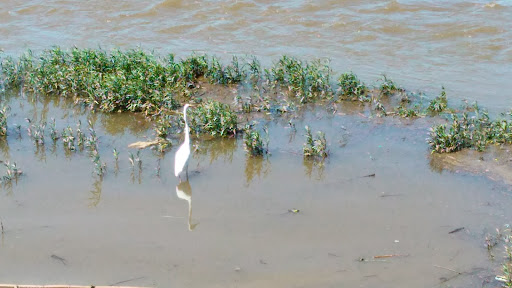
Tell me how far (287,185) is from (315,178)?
40 centimetres

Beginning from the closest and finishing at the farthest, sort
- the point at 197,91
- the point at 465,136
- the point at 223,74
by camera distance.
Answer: the point at 465,136
the point at 197,91
the point at 223,74

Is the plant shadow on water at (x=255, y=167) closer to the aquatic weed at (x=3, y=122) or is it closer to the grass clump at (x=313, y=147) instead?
the grass clump at (x=313, y=147)

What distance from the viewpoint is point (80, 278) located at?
6.32 meters

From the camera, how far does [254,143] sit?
8.55 m

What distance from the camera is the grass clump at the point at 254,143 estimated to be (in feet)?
28.1

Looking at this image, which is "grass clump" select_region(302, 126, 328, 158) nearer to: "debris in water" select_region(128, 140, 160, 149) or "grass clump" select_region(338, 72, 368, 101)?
"grass clump" select_region(338, 72, 368, 101)

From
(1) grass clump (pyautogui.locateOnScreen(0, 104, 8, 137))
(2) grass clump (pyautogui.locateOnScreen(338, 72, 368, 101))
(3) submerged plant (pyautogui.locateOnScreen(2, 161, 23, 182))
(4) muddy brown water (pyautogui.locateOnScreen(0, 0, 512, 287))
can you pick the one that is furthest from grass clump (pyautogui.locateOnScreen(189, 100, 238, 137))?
(1) grass clump (pyautogui.locateOnScreen(0, 104, 8, 137))

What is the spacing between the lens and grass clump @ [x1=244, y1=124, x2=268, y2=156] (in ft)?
28.1

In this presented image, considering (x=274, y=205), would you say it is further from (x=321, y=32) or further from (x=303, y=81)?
(x=321, y=32)

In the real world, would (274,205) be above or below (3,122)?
below

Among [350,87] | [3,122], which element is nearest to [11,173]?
[3,122]

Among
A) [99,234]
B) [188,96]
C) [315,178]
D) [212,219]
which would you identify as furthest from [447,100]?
[99,234]

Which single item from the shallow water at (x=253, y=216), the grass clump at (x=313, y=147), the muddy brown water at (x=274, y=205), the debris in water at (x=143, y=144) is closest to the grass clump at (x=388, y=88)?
the muddy brown water at (x=274, y=205)

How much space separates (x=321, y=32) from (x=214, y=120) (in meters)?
5.80
